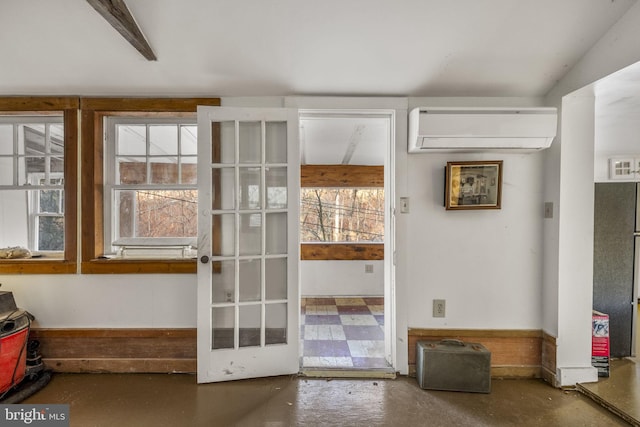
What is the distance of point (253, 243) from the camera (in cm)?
224

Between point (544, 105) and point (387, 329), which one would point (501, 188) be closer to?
point (544, 105)

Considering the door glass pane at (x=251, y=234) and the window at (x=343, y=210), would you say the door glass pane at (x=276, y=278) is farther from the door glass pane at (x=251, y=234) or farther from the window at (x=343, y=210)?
the window at (x=343, y=210)

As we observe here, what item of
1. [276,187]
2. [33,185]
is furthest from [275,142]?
[33,185]

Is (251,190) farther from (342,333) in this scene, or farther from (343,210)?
(343,210)

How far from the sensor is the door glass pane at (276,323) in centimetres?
223

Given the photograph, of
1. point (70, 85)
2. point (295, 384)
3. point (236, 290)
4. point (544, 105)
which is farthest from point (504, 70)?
point (70, 85)

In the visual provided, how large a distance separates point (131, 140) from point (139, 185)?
0.41 m

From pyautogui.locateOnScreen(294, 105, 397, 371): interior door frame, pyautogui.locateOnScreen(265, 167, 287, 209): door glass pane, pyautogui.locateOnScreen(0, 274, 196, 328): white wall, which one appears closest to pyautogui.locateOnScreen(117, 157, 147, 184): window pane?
pyautogui.locateOnScreen(0, 274, 196, 328): white wall

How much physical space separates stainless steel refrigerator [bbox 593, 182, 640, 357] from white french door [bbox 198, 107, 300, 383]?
261 centimetres

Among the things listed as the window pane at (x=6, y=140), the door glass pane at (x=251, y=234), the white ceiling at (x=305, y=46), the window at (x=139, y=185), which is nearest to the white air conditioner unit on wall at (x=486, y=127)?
the white ceiling at (x=305, y=46)

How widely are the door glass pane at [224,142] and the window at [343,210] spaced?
2294 mm

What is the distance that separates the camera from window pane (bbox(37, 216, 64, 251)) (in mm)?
2430

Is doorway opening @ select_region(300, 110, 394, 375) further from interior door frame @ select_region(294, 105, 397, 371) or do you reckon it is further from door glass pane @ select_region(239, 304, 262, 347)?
door glass pane @ select_region(239, 304, 262, 347)

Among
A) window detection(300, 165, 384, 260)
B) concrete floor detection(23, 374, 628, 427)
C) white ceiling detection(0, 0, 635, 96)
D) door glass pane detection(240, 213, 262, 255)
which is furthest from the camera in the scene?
window detection(300, 165, 384, 260)
